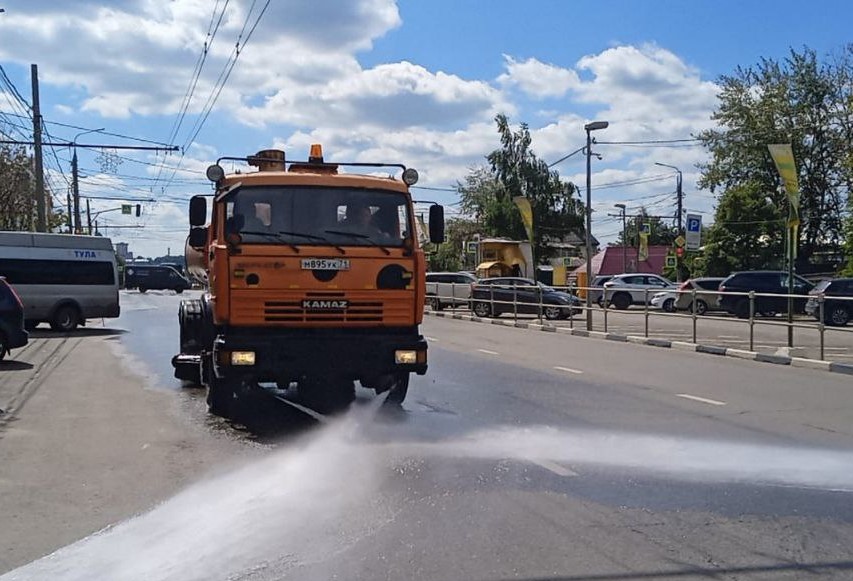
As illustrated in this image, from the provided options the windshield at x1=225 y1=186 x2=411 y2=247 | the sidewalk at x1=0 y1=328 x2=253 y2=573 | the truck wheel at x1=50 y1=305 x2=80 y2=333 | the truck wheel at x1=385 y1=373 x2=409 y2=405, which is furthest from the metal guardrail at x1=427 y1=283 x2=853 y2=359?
the truck wheel at x1=50 y1=305 x2=80 y2=333

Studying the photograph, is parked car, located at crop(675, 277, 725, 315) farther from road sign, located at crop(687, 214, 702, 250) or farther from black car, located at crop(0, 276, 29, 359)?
road sign, located at crop(687, 214, 702, 250)

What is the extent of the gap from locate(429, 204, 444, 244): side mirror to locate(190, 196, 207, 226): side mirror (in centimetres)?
264

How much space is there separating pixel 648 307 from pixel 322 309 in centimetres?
1417

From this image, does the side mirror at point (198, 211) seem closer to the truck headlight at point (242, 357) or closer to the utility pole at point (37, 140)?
the truck headlight at point (242, 357)

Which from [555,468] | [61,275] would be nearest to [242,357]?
[555,468]

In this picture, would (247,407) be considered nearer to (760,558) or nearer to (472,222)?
(760,558)

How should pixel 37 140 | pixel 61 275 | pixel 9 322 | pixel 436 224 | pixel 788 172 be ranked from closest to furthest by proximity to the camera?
pixel 436 224, pixel 9 322, pixel 788 172, pixel 61 275, pixel 37 140

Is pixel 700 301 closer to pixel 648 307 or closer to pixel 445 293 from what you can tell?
pixel 648 307

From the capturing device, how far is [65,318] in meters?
26.8

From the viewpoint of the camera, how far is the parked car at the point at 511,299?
3150 centimetres

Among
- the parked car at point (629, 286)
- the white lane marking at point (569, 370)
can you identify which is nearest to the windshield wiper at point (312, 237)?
the white lane marking at point (569, 370)

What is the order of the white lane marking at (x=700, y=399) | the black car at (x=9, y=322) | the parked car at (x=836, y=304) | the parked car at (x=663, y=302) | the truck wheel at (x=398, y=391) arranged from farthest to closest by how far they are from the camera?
the parked car at (x=663, y=302), the parked car at (x=836, y=304), the black car at (x=9, y=322), the white lane marking at (x=700, y=399), the truck wheel at (x=398, y=391)

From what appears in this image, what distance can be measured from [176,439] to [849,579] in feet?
21.5

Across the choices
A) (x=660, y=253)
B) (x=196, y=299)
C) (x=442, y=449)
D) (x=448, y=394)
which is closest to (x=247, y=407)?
(x=196, y=299)
